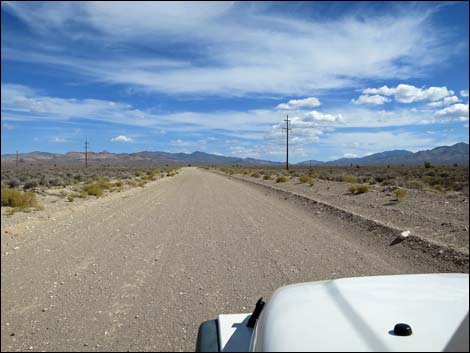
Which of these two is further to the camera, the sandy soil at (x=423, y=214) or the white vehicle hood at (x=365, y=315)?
the sandy soil at (x=423, y=214)

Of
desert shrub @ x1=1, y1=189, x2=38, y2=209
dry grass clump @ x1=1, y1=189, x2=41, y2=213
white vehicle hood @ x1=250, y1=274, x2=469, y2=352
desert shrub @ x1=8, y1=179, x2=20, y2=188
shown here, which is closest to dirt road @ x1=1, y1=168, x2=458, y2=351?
white vehicle hood @ x1=250, y1=274, x2=469, y2=352

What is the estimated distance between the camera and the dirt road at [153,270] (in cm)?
458

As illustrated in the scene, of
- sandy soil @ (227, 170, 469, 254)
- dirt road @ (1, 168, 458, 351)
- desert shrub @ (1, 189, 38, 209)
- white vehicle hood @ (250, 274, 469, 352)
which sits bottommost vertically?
dirt road @ (1, 168, 458, 351)

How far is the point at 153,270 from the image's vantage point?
7.23 m

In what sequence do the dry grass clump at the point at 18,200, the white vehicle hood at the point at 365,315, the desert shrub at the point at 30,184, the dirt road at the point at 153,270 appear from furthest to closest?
the desert shrub at the point at 30,184, the dry grass clump at the point at 18,200, the dirt road at the point at 153,270, the white vehicle hood at the point at 365,315

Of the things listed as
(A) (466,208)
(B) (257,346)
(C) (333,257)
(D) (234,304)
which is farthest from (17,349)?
(A) (466,208)

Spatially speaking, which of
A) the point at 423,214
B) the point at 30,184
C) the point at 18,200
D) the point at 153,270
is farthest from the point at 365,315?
the point at 30,184

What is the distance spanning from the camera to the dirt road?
4.58 m

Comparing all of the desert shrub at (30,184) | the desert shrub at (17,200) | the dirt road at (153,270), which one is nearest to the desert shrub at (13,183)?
the desert shrub at (30,184)

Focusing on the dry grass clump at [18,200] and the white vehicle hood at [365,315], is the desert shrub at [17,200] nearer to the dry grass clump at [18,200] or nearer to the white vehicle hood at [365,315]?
the dry grass clump at [18,200]

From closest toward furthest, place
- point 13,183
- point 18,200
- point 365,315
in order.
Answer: point 365,315
point 18,200
point 13,183

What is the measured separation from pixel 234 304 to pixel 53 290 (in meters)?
2.57

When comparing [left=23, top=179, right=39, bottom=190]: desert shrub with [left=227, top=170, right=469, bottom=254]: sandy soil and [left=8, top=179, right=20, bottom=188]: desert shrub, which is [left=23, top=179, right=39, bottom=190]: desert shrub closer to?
[left=8, top=179, right=20, bottom=188]: desert shrub

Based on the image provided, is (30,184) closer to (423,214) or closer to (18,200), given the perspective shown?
(18,200)
